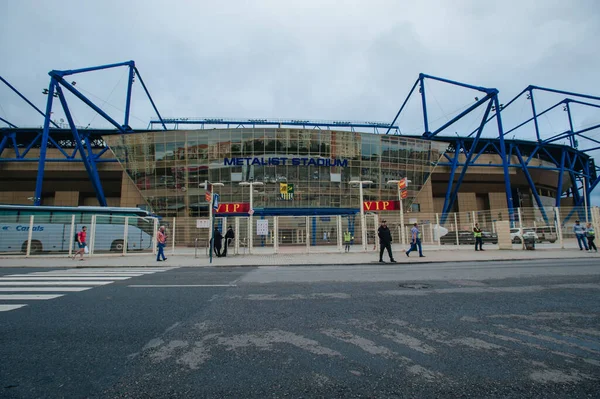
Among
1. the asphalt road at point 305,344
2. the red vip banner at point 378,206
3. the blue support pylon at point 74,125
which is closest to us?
the asphalt road at point 305,344

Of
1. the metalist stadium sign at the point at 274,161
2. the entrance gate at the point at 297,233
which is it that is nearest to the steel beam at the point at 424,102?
the metalist stadium sign at the point at 274,161

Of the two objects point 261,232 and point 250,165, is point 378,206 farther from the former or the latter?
point 250,165

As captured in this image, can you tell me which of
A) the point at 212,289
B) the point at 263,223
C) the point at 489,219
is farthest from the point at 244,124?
the point at 212,289

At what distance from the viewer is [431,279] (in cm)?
736

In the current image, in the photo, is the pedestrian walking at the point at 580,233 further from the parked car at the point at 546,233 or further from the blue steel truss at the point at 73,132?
the blue steel truss at the point at 73,132

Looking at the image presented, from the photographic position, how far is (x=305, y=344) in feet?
10.2

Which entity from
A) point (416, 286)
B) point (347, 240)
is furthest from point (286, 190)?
point (416, 286)

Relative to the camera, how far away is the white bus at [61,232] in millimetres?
16938

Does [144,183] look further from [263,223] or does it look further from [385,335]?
[385,335]

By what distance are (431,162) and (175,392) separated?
1695 inches

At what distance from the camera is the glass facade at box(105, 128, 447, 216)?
3491 centimetres

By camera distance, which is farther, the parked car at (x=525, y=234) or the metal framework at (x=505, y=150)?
the metal framework at (x=505, y=150)

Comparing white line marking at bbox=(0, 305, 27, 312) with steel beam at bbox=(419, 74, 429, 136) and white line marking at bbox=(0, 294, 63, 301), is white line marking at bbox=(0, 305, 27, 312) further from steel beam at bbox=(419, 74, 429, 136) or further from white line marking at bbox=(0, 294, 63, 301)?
steel beam at bbox=(419, 74, 429, 136)

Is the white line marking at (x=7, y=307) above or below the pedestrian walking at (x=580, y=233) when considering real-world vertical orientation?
below
